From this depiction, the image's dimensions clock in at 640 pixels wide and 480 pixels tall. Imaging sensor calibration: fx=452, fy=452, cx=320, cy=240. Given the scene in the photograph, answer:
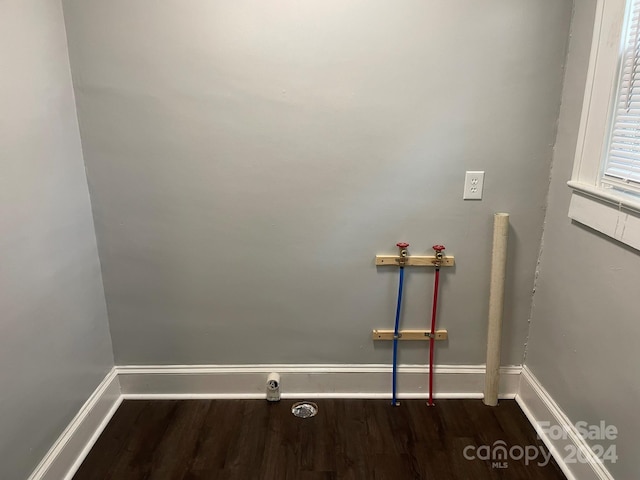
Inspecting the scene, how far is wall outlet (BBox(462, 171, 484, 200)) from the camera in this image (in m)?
1.91

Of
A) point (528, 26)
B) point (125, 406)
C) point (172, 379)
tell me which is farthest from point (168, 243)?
point (528, 26)

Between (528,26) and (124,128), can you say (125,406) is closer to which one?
(124,128)

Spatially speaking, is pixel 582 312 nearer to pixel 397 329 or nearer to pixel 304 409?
pixel 397 329

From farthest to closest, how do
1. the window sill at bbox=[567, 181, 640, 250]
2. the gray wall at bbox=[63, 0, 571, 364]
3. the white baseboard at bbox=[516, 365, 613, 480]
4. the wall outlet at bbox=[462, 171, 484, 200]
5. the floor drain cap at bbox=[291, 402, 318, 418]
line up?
the floor drain cap at bbox=[291, 402, 318, 418], the wall outlet at bbox=[462, 171, 484, 200], the gray wall at bbox=[63, 0, 571, 364], the white baseboard at bbox=[516, 365, 613, 480], the window sill at bbox=[567, 181, 640, 250]

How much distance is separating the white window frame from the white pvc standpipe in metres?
0.29

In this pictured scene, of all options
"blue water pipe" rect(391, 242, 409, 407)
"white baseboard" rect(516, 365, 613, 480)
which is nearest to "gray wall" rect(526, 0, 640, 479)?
"white baseboard" rect(516, 365, 613, 480)

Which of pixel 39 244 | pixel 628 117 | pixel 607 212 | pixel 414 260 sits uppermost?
pixel 628 117

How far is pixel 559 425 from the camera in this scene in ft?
5.99

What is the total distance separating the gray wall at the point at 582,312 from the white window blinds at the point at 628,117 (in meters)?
0.20

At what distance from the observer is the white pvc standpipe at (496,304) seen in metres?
1.94

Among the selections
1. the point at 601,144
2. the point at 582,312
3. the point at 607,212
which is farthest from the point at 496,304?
the point at 601,144

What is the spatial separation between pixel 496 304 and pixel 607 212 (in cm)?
66

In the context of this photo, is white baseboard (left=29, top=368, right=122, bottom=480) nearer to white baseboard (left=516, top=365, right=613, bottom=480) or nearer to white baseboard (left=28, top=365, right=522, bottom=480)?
white baseboard (left=28, top=365, right=522, bottom=480)

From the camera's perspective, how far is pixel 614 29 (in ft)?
4.97
